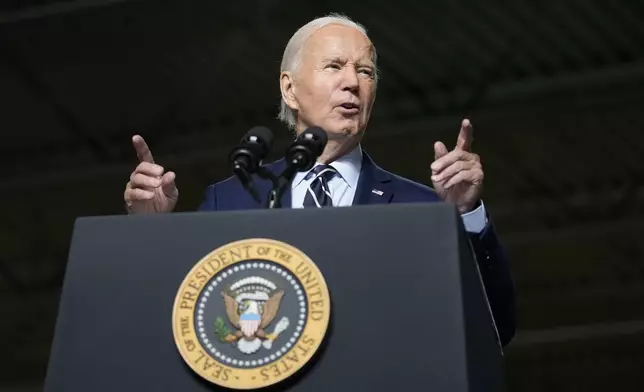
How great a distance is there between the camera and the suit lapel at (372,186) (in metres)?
1.97

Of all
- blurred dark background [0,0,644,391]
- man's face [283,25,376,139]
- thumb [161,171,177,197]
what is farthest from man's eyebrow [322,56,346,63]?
blurred dark background [0,0,644,391]

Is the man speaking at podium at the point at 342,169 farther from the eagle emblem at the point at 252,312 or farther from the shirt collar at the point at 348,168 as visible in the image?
the eagle emblem at the point at 252,312

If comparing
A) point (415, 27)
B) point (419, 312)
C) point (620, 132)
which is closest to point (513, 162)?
point (620, 132)

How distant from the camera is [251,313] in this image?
1463mm

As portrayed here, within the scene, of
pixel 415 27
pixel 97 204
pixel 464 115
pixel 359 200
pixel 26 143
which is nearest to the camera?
pixel 359 200

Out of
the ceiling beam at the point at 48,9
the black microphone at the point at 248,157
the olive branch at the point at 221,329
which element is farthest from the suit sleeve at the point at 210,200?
the ceiling beam at the point at 48,9

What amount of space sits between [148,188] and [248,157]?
0.79 ft

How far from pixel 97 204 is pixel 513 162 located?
2929mm

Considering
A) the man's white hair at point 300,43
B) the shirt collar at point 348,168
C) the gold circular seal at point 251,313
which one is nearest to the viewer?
the gold circular seal at point 251,313

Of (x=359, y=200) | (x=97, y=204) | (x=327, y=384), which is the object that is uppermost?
(x=97, y=204)

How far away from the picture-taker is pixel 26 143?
751 cm

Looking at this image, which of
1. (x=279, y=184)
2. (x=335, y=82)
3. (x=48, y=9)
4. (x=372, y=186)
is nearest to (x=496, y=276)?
(x=372, y=186)

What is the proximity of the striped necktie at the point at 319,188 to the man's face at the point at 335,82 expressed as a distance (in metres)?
0.08

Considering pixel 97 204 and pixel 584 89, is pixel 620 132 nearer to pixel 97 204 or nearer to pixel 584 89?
pixel 584 89
